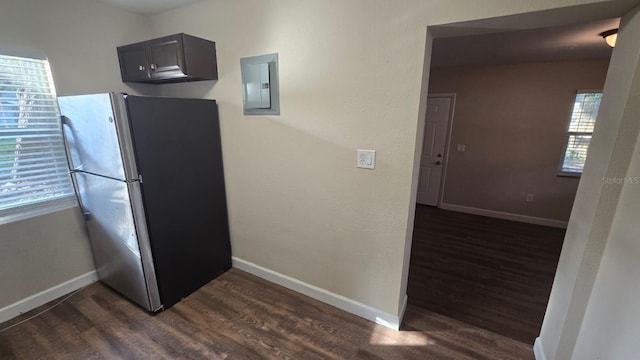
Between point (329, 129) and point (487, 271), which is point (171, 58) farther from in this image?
point (487, 271)

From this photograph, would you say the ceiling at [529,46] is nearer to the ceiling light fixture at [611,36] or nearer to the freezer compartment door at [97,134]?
the ceiling light fixture at [611,36]

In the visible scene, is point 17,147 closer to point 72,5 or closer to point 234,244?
point 72,5

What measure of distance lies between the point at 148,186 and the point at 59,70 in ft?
4.07

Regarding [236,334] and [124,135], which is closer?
[124,135]

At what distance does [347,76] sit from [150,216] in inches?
66.0

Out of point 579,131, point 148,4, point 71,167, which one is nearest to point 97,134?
point 71,167

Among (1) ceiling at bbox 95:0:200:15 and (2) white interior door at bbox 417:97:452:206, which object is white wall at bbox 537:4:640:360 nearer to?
(1) ceiling at bbox 95:0:200:15

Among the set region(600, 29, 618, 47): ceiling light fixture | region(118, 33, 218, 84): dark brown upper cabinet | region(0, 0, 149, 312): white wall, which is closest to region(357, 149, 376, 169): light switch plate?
region(118, 33, 218, 84): dark brown upper cabinet

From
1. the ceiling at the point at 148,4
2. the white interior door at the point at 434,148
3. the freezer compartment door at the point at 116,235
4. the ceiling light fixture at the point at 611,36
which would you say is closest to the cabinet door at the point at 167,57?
the ceiling at the point at 148,4

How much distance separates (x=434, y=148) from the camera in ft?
14.7

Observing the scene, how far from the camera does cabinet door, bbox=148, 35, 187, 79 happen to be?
196 cm

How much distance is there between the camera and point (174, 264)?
2.07 meters

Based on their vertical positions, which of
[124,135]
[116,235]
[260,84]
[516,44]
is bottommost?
[116,235]

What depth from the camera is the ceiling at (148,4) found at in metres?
2.13
